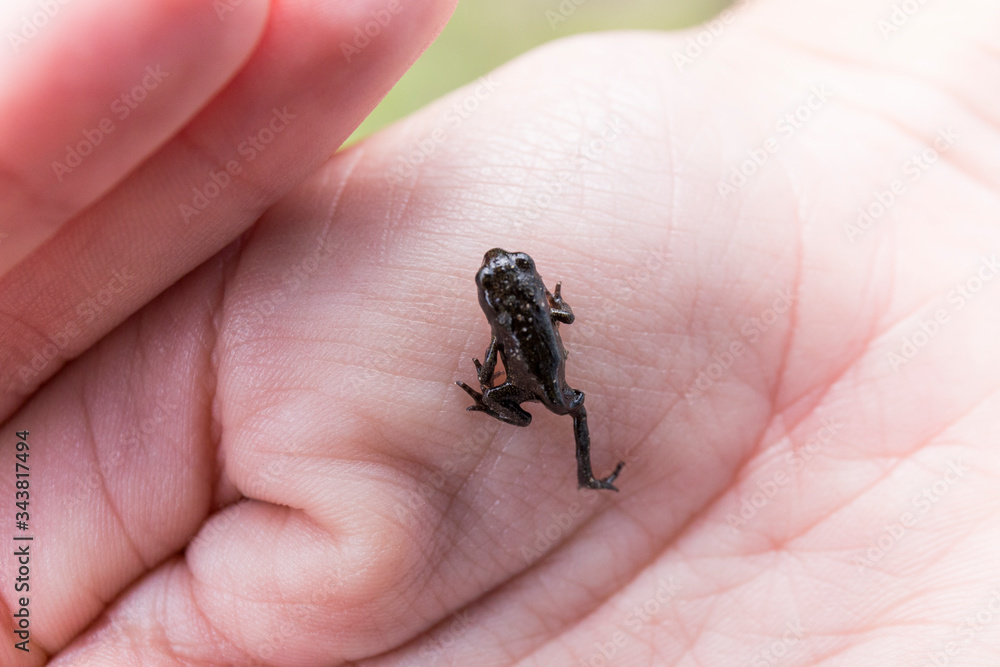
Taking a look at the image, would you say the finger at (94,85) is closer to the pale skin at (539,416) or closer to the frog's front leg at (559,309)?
the pale skin at (539,416)

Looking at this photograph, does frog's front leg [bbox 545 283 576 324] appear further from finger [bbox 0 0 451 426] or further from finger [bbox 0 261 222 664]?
finger [bbox 0 261 222 664]

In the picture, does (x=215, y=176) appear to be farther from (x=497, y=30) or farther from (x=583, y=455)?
(x=497, y=30)

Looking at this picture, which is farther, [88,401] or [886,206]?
[886,206]

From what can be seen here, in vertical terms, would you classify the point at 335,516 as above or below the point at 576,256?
below

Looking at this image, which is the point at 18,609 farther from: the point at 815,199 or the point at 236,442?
the point at 815,199

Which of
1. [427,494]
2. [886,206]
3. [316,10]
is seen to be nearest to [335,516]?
[427,494]

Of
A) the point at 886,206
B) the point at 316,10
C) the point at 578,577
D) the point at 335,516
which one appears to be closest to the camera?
the point at 316,10

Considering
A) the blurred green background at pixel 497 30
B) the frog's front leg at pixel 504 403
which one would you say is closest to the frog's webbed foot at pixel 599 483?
the frog's front leg at pixel 504 403

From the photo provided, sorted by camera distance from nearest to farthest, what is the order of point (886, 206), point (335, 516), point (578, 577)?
1. point (335, 516)
2. point (578, 577)
3. point (886, 206)

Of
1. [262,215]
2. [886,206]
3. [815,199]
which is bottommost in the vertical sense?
[886,206]
